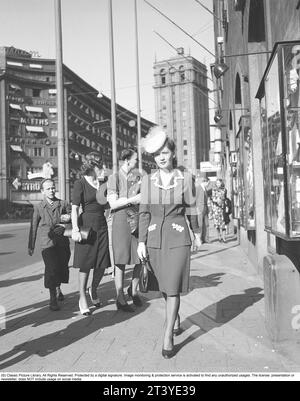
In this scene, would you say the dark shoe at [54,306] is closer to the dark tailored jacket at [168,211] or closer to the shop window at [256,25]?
the dark tailored jacket at [168,211]

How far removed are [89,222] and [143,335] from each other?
1.68 m

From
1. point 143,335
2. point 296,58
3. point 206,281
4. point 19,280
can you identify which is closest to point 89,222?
point 143,335

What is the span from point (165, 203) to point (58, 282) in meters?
2.55

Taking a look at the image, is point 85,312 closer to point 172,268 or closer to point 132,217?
point 132,217

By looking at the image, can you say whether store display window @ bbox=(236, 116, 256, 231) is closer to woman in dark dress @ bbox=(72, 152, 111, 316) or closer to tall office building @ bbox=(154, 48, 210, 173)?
tall office building @ bbox=(154, 48, 210, 173)

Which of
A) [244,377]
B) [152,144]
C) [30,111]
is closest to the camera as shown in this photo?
[244,377]

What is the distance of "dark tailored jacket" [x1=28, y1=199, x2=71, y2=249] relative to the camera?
646 centimetres

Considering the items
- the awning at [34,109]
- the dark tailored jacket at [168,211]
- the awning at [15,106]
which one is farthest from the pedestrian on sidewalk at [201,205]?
the awning at [34,109]

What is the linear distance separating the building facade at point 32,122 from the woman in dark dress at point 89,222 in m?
54.0

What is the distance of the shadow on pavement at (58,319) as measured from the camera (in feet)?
14.3

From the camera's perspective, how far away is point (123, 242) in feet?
19.3

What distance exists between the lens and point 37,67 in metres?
70.5
